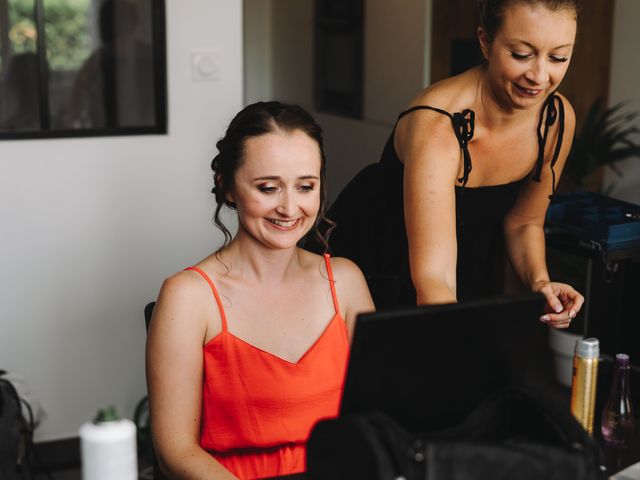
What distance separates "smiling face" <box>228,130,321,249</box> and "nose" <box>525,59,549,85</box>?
1.39 feet

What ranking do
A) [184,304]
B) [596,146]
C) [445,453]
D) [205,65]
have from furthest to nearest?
[596,146] < [205,65] < [184,304] < [445,453]

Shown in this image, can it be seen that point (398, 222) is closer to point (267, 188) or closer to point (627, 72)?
point (267, 188)

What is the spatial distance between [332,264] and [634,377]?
67 cm

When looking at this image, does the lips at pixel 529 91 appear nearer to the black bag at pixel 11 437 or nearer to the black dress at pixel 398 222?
the black dress at pixel 398 222

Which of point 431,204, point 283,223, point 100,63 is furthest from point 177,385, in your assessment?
point 100,63

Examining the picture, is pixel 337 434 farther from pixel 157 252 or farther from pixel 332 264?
pixel 157 252

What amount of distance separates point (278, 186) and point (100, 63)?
6.47 feet

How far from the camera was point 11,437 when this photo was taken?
2521 millimetres

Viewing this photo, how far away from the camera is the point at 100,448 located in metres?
1.02

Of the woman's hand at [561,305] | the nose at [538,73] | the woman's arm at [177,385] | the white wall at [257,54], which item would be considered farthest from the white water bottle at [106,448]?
the white wall at [257,54]

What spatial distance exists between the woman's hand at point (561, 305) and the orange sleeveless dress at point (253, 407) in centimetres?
43

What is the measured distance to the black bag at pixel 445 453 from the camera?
100cm

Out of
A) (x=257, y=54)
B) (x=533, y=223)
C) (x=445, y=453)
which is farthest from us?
(x=257, y=54)

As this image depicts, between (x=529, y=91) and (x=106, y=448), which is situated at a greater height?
(x=529, y=91)
